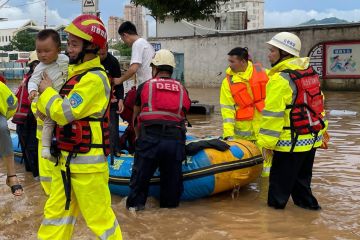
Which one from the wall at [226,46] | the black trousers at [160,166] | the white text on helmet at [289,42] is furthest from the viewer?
the wall at [226,46]

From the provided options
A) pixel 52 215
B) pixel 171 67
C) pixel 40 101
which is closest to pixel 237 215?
pixel 171 67

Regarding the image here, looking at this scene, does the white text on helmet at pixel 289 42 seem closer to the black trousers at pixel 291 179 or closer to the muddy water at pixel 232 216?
the black trousers at pixel 291 179

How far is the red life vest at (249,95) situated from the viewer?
235 inches

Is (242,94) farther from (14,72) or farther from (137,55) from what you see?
(14,72)

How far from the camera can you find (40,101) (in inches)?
128

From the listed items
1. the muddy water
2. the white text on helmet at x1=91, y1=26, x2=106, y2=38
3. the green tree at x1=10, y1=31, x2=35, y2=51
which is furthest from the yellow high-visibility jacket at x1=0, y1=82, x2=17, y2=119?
the green tree at x1=10, y1=31, x2=35, y2=51

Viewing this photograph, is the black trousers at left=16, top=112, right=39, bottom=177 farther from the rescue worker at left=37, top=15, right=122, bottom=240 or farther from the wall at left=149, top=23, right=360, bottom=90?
the wall at left=149, top=23, right=360, bottom=90

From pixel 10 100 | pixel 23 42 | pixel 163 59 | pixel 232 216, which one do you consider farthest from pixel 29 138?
pixel 23 42

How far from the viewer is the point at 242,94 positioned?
19.5ft

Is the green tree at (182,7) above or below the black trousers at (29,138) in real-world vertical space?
above

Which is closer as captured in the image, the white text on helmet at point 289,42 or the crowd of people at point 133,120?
the crowd of people at point 133,120

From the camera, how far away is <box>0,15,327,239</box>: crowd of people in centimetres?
332

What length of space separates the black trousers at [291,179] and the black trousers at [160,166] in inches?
38.7

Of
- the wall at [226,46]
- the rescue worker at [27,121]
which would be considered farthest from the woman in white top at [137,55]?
the wall at [226,46]
